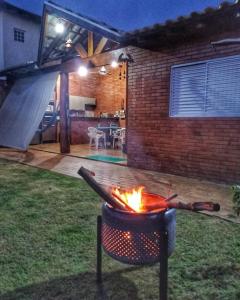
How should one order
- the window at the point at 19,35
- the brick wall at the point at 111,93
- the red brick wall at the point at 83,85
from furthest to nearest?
the brick wall at the point at 111,93 → the red brick wall at the point at 83,85 → the window at the point at 19,35

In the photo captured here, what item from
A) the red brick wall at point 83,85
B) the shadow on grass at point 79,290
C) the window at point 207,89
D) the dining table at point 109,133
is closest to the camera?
the shadow on grass at point 79,290

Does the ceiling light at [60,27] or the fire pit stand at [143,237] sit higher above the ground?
the ceiling light at [60,27]

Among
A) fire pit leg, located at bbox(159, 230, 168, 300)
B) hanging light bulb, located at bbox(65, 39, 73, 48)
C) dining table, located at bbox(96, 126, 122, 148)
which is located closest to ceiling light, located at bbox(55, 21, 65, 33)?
hanging light bulb, located at bbox(65, 39, 73, 48)

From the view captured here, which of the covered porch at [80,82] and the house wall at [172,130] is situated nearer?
the house wall at [172,130]

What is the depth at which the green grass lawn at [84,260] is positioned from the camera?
2.00m

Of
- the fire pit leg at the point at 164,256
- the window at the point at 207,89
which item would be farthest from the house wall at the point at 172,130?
the fire pit leg at the point at 164,256

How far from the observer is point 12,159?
7891 mm

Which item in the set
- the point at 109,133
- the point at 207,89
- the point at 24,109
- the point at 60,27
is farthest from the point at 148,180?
the point at 109,133

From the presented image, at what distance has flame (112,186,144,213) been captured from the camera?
1.89 meters

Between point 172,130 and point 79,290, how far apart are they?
4397mm

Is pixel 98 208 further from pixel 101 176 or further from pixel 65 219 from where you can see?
pixel 101 176

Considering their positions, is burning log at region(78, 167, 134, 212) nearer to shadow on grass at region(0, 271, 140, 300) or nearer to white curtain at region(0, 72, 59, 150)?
shadow on grass at region(0, 271, 140, 300)

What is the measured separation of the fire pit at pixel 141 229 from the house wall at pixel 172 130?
364cm

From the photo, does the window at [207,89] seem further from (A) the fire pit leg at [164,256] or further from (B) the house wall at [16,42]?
(B) the house wall at [16,42]
